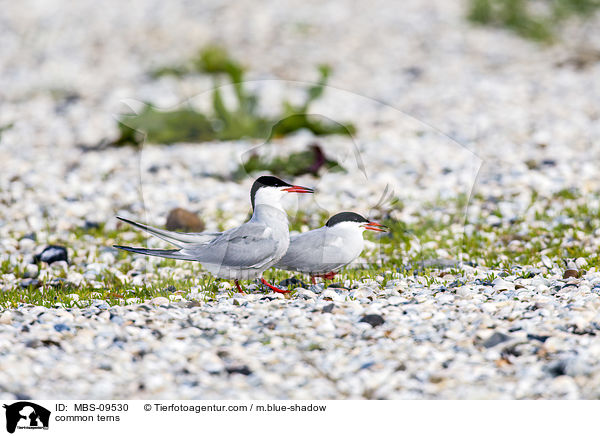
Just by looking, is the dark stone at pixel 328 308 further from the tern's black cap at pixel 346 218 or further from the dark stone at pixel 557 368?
the dark stone at pixel 557 368

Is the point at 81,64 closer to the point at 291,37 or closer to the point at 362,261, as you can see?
the point at 291,37

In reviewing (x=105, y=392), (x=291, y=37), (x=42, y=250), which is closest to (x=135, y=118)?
(x=42, y=250)

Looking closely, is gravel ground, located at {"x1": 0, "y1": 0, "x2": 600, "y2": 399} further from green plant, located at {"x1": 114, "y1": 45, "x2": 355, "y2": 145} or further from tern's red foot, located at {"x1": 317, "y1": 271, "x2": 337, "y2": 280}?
green plant, located at {"x1": 114, "y1": 45, "x2": 355, "y2": 145}

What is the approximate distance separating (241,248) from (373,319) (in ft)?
3.28

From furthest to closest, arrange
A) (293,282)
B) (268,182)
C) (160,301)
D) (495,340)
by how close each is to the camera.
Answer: (293,282) → (160,301) → (268,182) → (495,340)

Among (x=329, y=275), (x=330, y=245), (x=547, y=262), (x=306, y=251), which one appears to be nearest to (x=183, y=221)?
(x=329, y=275)

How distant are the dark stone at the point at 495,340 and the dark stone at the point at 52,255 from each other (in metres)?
3.75

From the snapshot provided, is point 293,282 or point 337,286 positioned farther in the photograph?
point 293,282

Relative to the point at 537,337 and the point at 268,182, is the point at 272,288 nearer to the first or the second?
the point at 268,182

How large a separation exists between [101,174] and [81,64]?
6057mm

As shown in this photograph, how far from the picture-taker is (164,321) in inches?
197

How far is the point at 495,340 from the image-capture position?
15.1 feet

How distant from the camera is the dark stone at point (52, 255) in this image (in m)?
6.56
